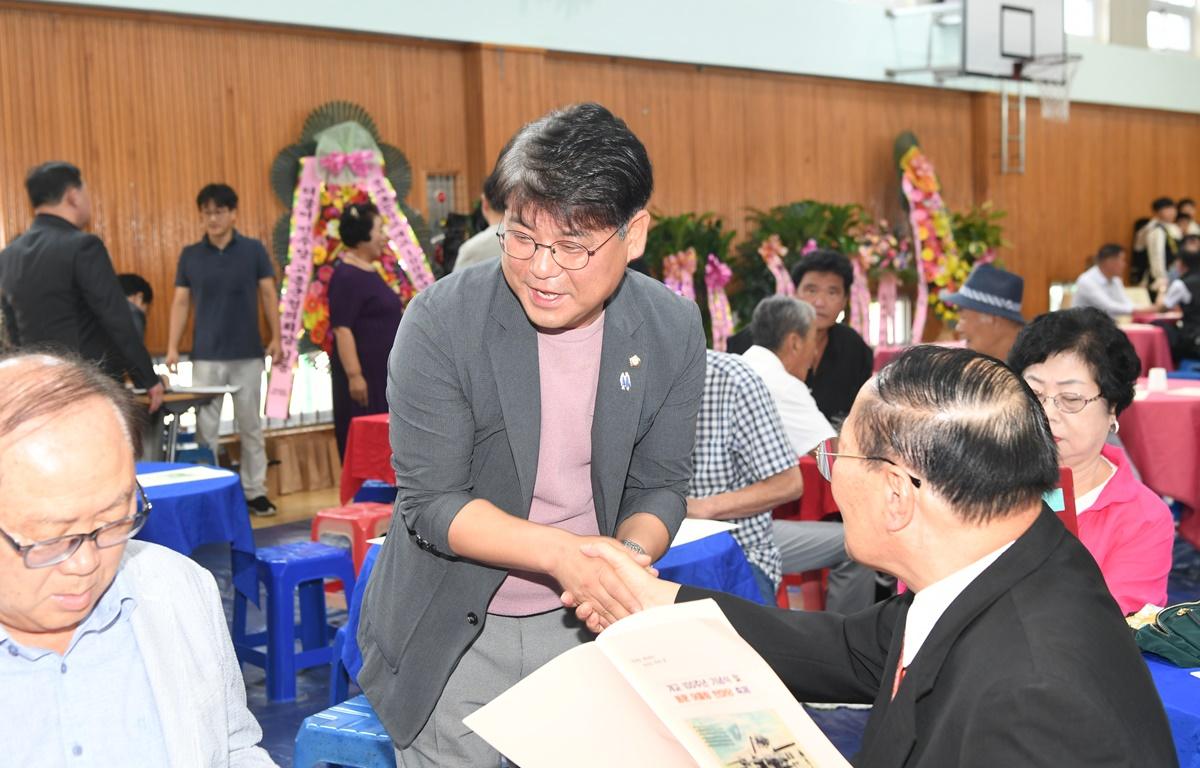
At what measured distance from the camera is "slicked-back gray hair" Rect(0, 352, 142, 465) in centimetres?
132

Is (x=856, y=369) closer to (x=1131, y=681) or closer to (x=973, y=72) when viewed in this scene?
(x=1131, y=681)

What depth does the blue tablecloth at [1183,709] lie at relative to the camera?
69.3 inches

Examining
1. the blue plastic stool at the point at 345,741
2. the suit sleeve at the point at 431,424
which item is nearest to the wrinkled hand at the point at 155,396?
the blue plastic stool at the point at 345,741

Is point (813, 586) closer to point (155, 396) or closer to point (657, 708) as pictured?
point (155, 396)

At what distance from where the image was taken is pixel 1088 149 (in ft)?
45.8

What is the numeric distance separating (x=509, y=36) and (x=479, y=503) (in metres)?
7.12

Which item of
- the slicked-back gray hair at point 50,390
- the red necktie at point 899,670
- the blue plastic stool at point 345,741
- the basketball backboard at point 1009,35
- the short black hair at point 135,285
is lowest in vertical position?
the blue plastic stool at point 345,741

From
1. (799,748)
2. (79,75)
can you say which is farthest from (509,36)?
(799,748)

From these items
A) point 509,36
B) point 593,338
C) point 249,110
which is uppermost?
point 509,36

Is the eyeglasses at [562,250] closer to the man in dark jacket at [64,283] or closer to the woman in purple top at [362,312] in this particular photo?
the man in dark jacket at [64,283]

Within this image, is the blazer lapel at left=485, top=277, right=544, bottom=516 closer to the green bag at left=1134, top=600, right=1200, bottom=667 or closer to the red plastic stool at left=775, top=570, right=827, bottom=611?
the green bag at left=1134, top=600, right=1200, bottom=667

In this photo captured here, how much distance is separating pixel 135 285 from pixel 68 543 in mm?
5639

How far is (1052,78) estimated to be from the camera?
12328mm

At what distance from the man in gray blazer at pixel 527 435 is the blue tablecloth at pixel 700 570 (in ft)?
2.72
